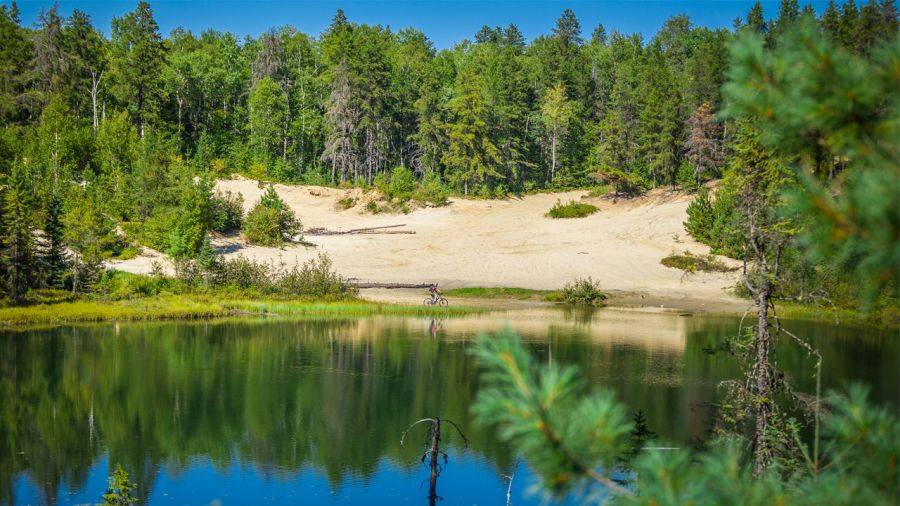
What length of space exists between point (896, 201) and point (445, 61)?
92484 millimetres

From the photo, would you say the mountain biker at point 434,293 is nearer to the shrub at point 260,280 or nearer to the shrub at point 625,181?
the shrub at point 260,280

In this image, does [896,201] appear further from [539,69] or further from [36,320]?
[539,69]

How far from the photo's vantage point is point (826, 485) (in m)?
3.13

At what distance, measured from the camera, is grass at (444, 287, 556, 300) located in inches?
1608

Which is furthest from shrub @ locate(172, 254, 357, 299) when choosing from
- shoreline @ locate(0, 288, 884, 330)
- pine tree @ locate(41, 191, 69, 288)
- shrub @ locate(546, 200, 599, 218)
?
shrub @ locate(546, 200, 599, 218)

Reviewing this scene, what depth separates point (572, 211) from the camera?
57.6m

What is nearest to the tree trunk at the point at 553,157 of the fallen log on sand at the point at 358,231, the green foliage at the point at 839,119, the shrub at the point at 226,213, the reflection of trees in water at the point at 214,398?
the fallen log on sand at the point at 358,231

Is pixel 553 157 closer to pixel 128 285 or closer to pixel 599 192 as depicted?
pixel 599 192

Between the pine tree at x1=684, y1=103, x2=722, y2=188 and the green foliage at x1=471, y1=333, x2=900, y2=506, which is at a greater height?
the pine tree at x1=684, y1=103, x2=722, y2=188

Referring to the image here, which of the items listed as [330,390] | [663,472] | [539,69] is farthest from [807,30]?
[539,69]

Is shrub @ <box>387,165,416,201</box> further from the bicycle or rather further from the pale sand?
the bicycle

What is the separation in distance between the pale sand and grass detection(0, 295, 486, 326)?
10.7 ft

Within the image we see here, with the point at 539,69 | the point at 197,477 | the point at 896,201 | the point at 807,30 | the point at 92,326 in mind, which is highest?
the point at 539,69

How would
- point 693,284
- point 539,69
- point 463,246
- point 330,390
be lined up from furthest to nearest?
point 539,69, point 463,246, point 693,284, point 330,390
